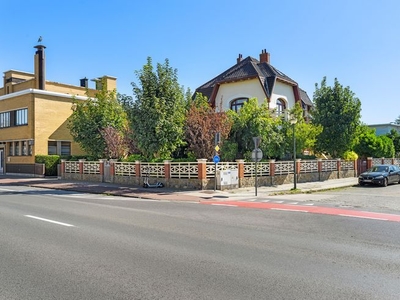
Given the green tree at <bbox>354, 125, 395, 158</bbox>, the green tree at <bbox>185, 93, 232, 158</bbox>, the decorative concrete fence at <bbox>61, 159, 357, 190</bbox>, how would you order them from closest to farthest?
the decorative concrete fence at <bbox>61, 159, 357, 190</bbox>, the green tree at <bbox>185, 93, 232, 158</bbox>, the green tree at <bbox>354, 125, 395, 158</bbox>

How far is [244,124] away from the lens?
919 inches

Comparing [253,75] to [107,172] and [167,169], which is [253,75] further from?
[107,172]

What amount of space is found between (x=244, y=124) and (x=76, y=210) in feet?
46.3

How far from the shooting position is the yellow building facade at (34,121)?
3259cm

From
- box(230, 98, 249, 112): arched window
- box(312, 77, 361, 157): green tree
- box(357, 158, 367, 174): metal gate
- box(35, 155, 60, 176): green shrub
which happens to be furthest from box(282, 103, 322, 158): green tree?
box(35, 155, 60, 176): green shrub

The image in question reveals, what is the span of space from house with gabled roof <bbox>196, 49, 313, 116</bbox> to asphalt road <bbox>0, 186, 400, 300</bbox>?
23340mm

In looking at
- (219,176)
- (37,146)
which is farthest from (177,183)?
(37,146)

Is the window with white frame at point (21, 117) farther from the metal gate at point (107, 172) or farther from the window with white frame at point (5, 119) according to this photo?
the metal gate at point (107, 172)

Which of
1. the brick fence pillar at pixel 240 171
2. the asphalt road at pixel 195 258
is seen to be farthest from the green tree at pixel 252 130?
the asphalt road at pixel 195 258

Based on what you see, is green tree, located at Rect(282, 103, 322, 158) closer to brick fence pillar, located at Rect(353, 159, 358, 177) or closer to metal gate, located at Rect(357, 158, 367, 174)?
brick fence pillar, located at Rect(353, 159, 358, 177)

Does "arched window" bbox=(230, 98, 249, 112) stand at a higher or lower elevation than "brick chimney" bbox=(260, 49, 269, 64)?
lower

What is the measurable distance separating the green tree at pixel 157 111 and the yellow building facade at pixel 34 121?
12.9 m

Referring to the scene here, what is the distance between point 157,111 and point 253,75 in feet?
47.8

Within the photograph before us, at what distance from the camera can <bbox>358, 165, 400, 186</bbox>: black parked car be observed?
75.2 feet
